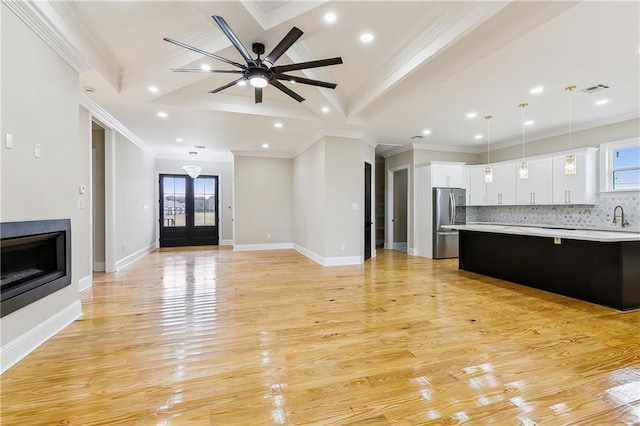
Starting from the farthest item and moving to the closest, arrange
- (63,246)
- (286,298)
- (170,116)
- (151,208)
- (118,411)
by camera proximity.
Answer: (151,208) < (170,116) < (286,298) < (63,246) < (118,411)

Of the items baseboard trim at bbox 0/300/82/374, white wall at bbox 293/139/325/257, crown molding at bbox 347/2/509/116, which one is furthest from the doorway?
baseboard trim at bbox 0/300/82/374

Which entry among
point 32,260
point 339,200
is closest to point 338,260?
point 339,200

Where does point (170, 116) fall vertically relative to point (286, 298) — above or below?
above

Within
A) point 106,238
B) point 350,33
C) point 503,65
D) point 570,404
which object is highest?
point 350,33

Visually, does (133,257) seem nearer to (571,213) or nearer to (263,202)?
(263,202)

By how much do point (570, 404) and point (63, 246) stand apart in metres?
4.35

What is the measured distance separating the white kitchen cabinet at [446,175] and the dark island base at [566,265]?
1916 millimetres

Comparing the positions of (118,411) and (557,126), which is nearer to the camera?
(118,411)

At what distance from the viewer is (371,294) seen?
13.5 feet

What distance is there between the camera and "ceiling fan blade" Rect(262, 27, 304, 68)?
241 centimetres

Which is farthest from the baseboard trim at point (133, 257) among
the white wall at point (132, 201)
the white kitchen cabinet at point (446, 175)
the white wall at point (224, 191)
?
the white kitchen cabinet at point (446, 175)

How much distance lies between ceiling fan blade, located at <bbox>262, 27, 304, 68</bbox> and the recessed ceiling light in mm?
1078

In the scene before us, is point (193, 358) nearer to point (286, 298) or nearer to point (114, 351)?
point (114, 351)

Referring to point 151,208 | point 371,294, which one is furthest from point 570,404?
point 151,208
